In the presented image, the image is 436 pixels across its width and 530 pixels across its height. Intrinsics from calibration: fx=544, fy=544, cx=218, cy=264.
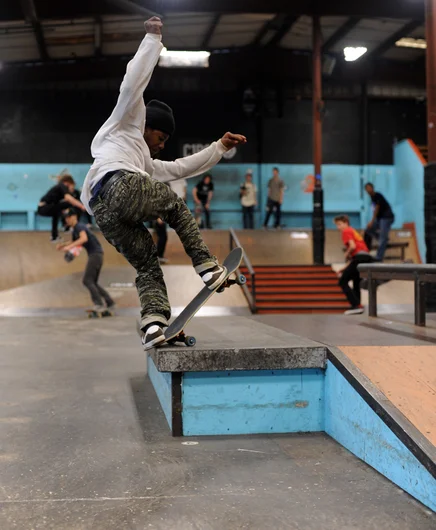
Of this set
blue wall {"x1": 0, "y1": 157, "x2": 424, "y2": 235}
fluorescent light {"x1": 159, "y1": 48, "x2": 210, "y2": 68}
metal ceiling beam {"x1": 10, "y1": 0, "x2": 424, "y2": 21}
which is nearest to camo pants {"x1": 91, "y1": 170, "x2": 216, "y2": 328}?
metal ceiling beam {"x1": 10, "y1": 0, "x2": 424, "y2": 21}

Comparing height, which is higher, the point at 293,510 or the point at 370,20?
the point at 370,20

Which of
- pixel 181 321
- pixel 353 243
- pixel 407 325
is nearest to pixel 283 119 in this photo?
pixel 353 243

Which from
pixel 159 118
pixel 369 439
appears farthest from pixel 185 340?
pixel 159 118

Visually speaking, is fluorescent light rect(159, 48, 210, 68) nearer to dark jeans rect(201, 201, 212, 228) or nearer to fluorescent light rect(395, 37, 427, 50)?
dark jeans rect(201, 201, 212, 228)

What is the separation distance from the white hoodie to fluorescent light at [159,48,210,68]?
16294 millimetres

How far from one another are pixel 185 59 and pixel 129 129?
16.5 metres

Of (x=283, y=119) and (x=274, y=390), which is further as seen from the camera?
(x=283, y=119)

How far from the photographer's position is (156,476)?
83.7 inches

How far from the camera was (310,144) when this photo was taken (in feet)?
61.3

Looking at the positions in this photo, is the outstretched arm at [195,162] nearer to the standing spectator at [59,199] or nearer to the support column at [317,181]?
the standing spectator at [59,199]

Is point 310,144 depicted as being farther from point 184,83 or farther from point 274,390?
point 274,390

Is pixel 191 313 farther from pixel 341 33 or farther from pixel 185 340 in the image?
pixel 341 33

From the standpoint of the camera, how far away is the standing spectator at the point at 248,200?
55.4 ft

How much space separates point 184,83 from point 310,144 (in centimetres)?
476
